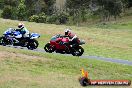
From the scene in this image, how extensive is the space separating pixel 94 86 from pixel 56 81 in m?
2.18

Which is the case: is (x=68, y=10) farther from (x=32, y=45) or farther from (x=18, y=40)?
(x=18, y=40)

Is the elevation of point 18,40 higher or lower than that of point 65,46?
higher

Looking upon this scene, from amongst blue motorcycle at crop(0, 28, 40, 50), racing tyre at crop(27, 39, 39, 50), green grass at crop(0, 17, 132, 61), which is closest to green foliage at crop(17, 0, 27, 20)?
green grass at crop(0, 17, 132, 61)

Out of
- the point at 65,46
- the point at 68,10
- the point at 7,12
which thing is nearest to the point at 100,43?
the point at 65,46

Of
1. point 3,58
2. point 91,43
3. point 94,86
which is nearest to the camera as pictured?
point 94,86

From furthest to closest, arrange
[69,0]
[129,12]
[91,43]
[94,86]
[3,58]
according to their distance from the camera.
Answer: [129,12] < [69,0] < [91,43] < [3,58] < [94,86]

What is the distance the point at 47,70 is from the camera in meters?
23.9

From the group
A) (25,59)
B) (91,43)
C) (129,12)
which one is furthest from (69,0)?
(25,59)

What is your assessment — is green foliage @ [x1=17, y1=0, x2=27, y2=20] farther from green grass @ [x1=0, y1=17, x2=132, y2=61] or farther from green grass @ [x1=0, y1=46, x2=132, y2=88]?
green grass @ [x1=0, y1=46, x2=132, y2=88]

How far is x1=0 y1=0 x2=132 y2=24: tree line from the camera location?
3823 inches

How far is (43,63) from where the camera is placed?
83.5 feet

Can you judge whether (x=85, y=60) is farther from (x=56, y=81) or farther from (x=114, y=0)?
(x=114, y=0)

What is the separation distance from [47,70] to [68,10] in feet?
292

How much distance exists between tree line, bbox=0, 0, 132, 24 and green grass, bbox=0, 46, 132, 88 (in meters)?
64.2
